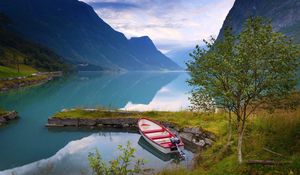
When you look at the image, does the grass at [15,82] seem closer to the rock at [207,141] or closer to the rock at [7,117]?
the rock at [7,117]

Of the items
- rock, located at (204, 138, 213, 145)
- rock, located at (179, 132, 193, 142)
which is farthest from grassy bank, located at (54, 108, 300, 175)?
rock, located at (179, 132, 193, 142)

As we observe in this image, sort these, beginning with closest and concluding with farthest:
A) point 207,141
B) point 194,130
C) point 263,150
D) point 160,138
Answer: point 263,150 → point 207,141 → point 160,138 → point 194,130

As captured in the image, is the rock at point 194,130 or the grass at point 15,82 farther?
the grass at point 15,82

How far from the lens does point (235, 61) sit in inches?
555

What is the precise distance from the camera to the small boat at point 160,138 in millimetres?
24841

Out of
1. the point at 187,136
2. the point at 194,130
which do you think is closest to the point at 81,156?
the point at 187,136

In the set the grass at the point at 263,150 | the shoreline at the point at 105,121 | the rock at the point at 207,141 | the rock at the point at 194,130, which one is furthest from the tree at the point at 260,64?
the shoreline at the point at 105,121

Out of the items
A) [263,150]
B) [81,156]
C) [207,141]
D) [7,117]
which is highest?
[7,117]

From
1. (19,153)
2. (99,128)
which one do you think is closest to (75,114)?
(99,128)

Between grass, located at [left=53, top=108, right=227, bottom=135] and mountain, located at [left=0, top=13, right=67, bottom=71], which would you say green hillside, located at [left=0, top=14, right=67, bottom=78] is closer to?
mountain, located at [left=0, top=13, right=67, bottom=71]

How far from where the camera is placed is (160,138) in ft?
90.6

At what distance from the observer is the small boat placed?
81.5 feet

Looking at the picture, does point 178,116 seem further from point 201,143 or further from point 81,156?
point 81,156

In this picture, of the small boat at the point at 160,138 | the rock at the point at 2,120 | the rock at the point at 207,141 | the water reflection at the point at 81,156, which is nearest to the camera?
the water reflection at the point at 81,156
